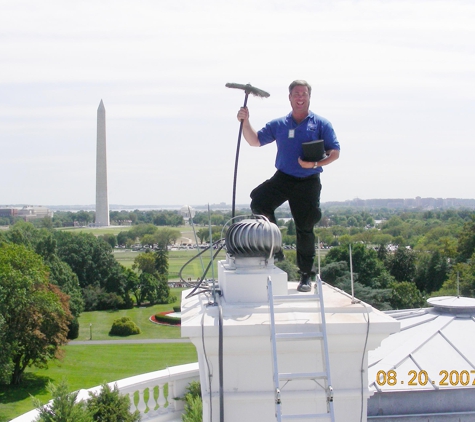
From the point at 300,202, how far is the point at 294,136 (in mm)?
738

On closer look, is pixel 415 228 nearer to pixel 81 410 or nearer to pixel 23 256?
pixel 23 256

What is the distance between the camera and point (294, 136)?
237 inches

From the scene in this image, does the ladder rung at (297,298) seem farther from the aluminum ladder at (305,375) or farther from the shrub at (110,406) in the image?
the shrub at (110,406)

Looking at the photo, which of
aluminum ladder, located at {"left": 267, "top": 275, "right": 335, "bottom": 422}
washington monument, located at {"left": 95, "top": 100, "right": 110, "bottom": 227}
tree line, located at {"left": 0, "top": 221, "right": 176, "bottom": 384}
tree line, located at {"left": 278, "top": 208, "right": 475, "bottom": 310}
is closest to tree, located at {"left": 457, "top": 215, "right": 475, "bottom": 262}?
tree line, located at {"left": 278, "top": 208, "right": 475, "bottom": 310}

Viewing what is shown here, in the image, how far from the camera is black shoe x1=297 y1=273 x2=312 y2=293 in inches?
241

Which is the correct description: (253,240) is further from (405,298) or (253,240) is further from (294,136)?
(405,298)

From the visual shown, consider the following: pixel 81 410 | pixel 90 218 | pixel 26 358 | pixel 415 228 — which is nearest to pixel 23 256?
pixel 26 358

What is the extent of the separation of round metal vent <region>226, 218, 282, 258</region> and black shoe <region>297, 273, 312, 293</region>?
2.45ft

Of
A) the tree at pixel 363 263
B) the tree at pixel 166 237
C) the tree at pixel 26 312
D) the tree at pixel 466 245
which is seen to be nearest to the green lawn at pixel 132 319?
the tree at pixel 26 312

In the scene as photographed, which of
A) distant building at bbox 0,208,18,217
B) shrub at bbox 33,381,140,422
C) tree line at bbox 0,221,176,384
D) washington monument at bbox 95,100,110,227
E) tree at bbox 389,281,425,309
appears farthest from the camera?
distant building at bbox 0,208,18,217

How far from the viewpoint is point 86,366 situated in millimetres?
36562

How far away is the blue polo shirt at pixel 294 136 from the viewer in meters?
5.98

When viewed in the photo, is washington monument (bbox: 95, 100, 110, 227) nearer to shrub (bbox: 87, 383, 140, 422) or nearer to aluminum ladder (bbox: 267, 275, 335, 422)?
shrub (bbox: 87, 383, 140, 422)

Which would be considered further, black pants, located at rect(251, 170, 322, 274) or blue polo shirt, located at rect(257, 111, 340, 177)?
black pants, located at rect(251, 170, 322, 274)
